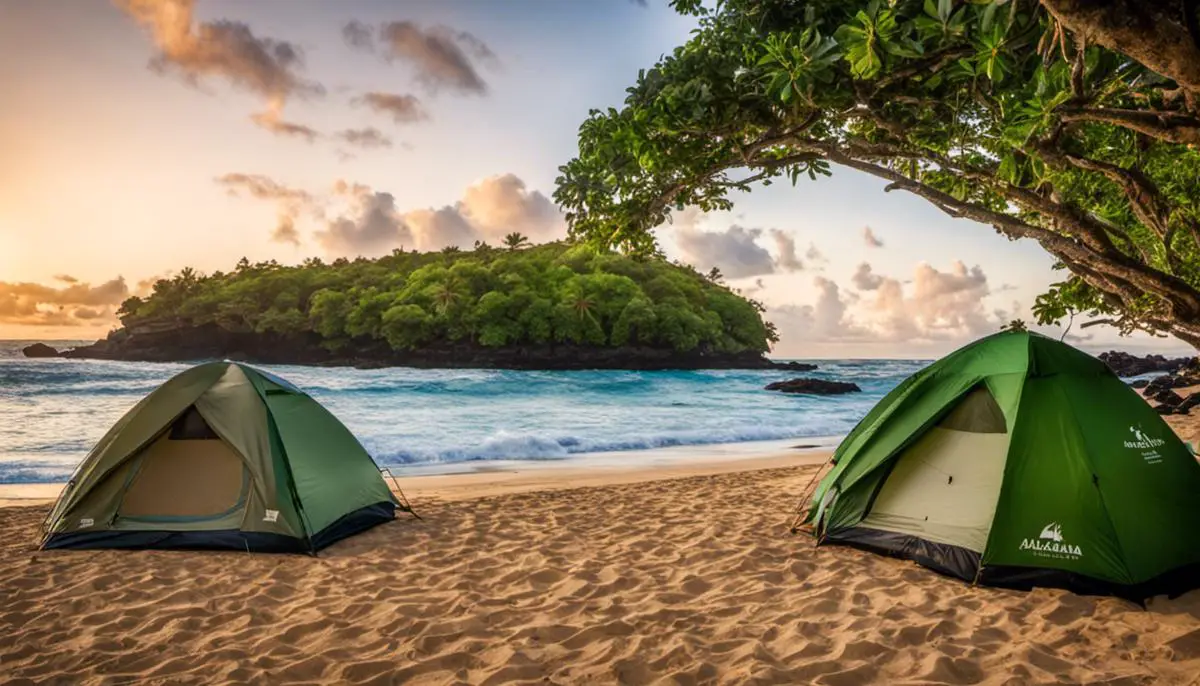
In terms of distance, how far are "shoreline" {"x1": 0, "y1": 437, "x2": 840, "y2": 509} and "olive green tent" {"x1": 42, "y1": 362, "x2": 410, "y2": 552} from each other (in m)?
2.27

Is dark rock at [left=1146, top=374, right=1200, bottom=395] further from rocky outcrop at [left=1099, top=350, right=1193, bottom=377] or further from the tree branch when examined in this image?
the tree branch

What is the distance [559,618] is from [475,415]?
18.5 metres

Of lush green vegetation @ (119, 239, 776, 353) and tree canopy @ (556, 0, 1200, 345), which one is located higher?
lush green vegetation @ (119, 239, 776, 353)

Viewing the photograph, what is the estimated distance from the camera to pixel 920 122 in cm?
642

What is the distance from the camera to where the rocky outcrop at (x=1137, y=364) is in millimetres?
43688

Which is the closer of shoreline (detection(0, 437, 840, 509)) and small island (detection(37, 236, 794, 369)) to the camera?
shoreline (detection(0, 437, 840, 509))

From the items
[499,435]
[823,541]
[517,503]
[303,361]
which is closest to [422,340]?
[303,361]

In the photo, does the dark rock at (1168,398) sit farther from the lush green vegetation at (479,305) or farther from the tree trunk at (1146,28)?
the lush green vegetation at (479,305)

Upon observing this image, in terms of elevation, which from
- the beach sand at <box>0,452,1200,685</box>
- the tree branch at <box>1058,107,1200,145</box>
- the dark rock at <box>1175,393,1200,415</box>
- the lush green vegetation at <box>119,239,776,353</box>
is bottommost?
the beach sand at <box>0,452,1200,685</box>

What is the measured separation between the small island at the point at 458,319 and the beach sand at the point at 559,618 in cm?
4260

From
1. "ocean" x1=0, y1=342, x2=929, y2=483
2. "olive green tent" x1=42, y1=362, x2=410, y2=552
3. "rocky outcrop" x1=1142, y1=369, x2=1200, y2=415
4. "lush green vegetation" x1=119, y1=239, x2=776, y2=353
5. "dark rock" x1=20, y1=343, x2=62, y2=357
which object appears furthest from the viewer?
"dark rock" x1=20, y1=343, x2=62, y2=357

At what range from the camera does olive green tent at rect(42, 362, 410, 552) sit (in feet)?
18.6

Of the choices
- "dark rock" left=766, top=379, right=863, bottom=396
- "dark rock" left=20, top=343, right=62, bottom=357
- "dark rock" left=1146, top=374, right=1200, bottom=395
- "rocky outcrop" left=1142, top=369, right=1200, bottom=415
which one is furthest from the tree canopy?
"dark rock" left=20, top=343, right=62, bottom=357

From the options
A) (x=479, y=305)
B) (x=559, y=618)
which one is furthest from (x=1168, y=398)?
(x=479, y=305)
